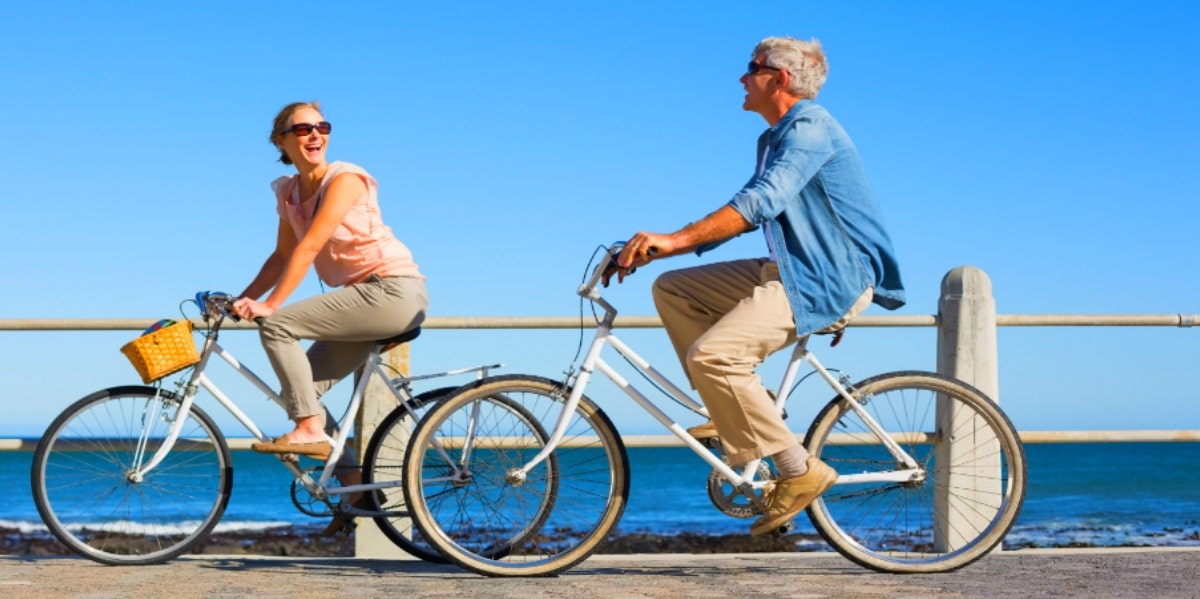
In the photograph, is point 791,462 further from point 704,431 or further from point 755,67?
point 755,67

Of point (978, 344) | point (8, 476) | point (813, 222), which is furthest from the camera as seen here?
point (8, 476)

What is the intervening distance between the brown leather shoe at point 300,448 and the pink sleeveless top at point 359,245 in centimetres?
57

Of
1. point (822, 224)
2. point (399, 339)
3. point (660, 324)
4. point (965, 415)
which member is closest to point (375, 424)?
point (399, 339)

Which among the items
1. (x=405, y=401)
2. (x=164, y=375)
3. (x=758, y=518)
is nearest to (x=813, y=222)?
(x=758, y=518)

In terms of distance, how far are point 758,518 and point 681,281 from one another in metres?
0.80

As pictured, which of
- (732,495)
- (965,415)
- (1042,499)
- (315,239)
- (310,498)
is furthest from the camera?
(1042,499)

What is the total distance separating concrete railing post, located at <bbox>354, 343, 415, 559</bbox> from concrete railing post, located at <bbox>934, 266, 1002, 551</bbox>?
2.06m

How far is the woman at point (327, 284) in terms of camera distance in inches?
191

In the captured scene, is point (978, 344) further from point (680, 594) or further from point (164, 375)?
point (164, 375)

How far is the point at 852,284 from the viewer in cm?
454

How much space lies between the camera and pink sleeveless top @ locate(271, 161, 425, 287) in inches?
194

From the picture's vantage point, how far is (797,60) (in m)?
4.54

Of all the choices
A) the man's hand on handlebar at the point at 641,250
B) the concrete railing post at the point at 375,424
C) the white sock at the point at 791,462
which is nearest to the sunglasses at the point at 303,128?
the concrete railing post at the point at 375,424

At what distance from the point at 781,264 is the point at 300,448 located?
5.77 ft
